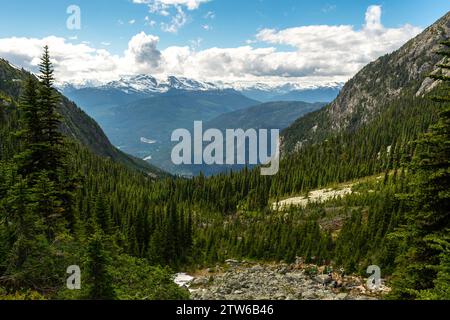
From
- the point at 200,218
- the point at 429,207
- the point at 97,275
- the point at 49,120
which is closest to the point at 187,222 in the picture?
the point at 200,218

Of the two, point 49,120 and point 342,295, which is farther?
point 342,295

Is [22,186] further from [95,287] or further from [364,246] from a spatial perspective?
[364,246]

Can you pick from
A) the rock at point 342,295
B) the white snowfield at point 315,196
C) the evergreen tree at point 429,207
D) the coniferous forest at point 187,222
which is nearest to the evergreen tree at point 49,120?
the coniferous forest at point 187,222

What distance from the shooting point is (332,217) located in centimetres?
8494

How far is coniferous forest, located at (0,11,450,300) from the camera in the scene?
16297 millimetres

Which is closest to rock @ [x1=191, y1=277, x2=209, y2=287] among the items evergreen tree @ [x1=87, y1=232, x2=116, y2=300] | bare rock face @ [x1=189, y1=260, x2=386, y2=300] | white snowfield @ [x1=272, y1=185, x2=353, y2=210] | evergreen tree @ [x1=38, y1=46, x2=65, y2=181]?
bare rock face @ [x1=189, y1=260, x2=386, y2=300]

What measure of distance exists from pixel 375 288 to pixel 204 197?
108m

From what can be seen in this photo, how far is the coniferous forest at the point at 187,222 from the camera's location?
16.3m

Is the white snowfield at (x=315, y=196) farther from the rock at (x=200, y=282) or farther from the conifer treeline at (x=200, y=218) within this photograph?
the rock at (x=200, y=282)

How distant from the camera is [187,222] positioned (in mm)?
69750

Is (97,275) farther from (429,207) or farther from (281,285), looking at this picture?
(281,285)

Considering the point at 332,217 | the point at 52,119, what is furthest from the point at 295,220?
the point at 52,119

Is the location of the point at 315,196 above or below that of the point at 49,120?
below

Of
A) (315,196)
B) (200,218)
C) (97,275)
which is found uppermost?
(97,275)
